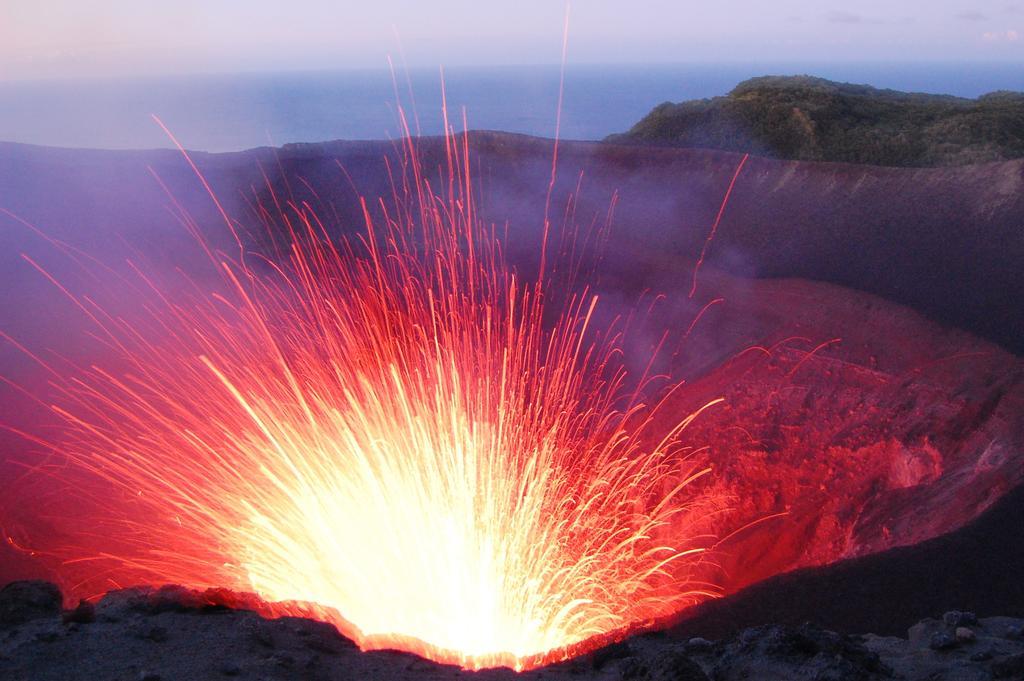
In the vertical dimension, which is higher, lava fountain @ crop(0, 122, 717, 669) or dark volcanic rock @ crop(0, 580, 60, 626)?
dark volcanic rock @ crop(0, 580, 60, 626)

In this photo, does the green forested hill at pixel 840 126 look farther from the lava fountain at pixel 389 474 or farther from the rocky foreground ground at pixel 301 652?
the rocky foreground ground at pixel 301 652

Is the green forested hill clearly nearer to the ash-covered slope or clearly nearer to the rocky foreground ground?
the ash-covered slope

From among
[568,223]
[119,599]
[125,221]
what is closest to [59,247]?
[125,221]

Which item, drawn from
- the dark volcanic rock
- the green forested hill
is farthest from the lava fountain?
the green forested hill

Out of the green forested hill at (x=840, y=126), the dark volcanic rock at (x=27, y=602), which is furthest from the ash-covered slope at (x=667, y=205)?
the dark volcanic rock at (x=27, y=602)

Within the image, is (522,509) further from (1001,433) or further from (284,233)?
(284,233)

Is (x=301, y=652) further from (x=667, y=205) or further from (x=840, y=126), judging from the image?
(x=840, y=126)

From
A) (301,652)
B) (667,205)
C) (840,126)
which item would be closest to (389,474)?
(301,652)
